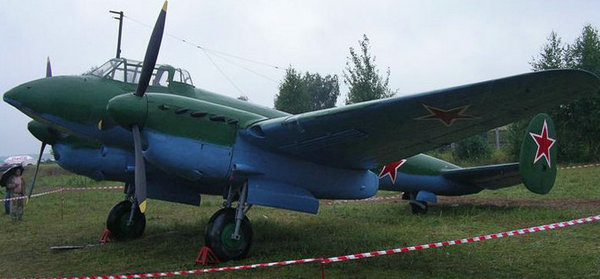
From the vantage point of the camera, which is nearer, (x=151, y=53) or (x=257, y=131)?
(x=151, y=53)

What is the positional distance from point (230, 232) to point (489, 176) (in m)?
6.19

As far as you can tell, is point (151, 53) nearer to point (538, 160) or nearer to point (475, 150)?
point (538, 160)

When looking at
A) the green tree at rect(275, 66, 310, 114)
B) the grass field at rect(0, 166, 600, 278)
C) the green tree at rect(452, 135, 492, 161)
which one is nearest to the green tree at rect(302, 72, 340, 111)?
the green tree at rect(275, 66, 310, 114)

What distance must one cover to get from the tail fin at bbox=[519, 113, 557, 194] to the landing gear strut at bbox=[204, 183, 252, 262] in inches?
172

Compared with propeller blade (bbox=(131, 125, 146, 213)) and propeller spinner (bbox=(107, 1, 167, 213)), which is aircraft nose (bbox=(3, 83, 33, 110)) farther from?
propeller blade (bbox=(131, 125, 146, 213))

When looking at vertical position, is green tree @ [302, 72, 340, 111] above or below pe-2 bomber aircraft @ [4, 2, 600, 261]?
above

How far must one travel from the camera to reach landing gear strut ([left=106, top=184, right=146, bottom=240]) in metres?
8.48

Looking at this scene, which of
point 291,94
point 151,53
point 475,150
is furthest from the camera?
point 291,94

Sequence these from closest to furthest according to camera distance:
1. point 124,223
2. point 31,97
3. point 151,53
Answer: point 151,53 < point 31,97 < point 124,223

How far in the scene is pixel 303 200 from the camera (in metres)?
6.58

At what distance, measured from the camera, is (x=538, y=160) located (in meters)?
7.40

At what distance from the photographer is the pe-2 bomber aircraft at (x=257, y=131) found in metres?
4.97

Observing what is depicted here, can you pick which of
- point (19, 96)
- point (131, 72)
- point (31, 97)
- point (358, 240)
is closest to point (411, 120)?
point (358, 240)

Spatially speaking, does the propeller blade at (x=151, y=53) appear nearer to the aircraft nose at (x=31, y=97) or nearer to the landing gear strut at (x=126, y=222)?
the aircraft nose at (x=31, y=97)
